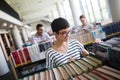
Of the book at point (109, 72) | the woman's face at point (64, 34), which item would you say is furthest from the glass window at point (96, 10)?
the book at point (109, 72)

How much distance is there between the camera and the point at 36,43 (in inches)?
201

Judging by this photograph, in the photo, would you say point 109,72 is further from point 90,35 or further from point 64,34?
point 90,35

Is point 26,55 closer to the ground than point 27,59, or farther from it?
farther from it

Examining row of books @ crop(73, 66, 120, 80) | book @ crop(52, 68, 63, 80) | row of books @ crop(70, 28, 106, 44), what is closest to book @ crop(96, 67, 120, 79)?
row of books @ crop(73, 66, 120, 80)

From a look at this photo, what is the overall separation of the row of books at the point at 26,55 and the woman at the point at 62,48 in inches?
117

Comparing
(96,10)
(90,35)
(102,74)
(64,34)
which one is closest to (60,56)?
(64,34)

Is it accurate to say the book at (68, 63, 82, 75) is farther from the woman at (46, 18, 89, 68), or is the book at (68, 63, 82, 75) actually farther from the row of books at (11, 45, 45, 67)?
the row of books at (11, 45, 45, 67)

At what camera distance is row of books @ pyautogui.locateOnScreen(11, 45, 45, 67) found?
4.70m

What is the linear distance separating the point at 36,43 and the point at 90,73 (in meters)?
4.07

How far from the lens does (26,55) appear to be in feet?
15.5

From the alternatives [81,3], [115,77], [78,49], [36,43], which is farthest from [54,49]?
[81,3]

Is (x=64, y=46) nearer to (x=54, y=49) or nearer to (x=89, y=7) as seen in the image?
(x=54, y=49)

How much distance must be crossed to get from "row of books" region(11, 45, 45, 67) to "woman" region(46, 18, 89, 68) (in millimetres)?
2980

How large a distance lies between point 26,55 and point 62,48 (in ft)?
10.1
